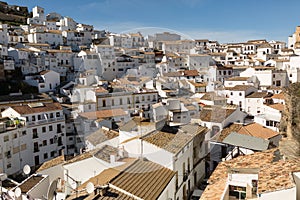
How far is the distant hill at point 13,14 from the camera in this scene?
169ft

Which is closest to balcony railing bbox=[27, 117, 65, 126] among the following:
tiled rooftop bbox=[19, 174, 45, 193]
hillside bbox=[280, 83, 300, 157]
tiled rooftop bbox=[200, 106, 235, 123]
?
tiled rooftop bbox=[19, 174, 45, 193]

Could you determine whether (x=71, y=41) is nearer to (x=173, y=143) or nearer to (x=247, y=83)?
(x=247, y=83)

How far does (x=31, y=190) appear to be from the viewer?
720cm

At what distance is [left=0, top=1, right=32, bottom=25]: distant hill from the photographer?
169 ft

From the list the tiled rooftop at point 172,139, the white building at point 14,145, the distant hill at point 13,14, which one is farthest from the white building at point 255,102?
the distant hill at point 13,14

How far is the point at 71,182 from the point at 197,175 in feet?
16.3

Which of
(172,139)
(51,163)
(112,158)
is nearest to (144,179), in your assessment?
(112,158)

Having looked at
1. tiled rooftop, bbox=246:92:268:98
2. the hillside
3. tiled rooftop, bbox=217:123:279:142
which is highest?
the hillside

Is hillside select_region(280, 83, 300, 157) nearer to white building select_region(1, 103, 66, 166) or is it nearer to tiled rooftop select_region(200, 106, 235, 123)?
tiled rooftop select_region(200, 106, 235, 123)

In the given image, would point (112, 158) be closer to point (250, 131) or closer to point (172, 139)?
point (172, 139)

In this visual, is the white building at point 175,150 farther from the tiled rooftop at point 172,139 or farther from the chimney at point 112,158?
the chimney at point 112,158

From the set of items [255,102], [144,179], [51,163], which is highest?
[255,102]

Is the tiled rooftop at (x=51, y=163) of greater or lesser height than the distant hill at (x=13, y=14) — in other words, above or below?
below

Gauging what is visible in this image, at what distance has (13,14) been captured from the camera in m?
55.2
